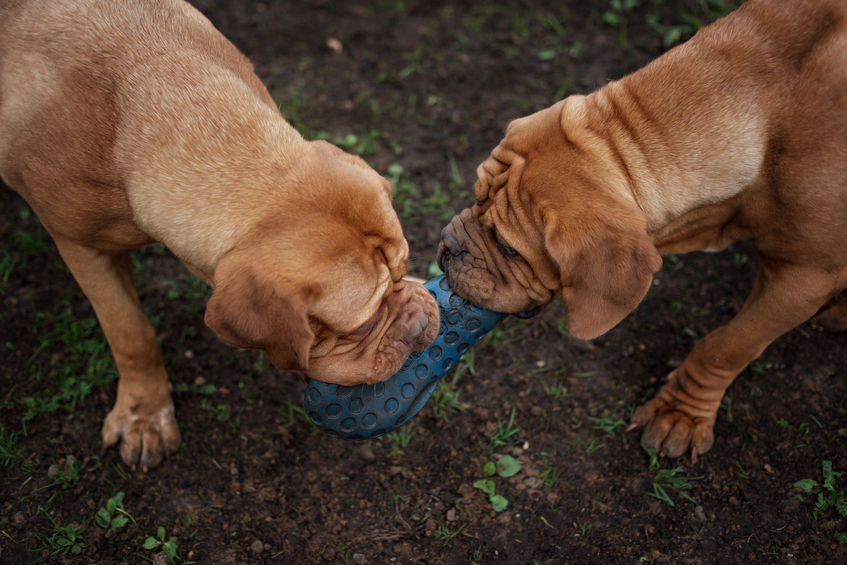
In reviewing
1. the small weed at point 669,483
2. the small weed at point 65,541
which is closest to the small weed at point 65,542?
the small weed at point 65,541

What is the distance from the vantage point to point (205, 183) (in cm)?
321

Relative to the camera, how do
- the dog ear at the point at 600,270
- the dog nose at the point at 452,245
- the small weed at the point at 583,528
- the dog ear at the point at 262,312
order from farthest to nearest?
1. the dog nose at the point at 452,245
2. the small weed at the point at 583,528
3. the dog ear at the point at 600,270
4. the dog ear at the point at 262,312

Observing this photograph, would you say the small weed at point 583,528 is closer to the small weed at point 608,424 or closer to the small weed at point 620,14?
the small weed at point 608,424

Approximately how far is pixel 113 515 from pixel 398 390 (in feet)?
5.91

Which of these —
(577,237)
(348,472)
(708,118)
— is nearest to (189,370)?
(348,472)

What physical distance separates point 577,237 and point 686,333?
1913mm

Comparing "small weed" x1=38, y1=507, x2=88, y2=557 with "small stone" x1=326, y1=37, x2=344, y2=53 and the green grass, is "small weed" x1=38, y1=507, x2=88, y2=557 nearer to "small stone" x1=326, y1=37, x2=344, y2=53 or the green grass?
the green grass

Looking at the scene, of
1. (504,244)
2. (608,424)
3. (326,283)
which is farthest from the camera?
(608,424)

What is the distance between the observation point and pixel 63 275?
5289 millimetres

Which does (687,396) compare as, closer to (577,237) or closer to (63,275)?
(577,237)

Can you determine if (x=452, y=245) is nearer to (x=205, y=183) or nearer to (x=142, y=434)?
(x=205, y=183)

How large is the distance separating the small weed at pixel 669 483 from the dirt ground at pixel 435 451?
0.6 inches

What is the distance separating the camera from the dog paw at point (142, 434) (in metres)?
4.25

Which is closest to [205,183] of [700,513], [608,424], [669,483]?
[608,424]
